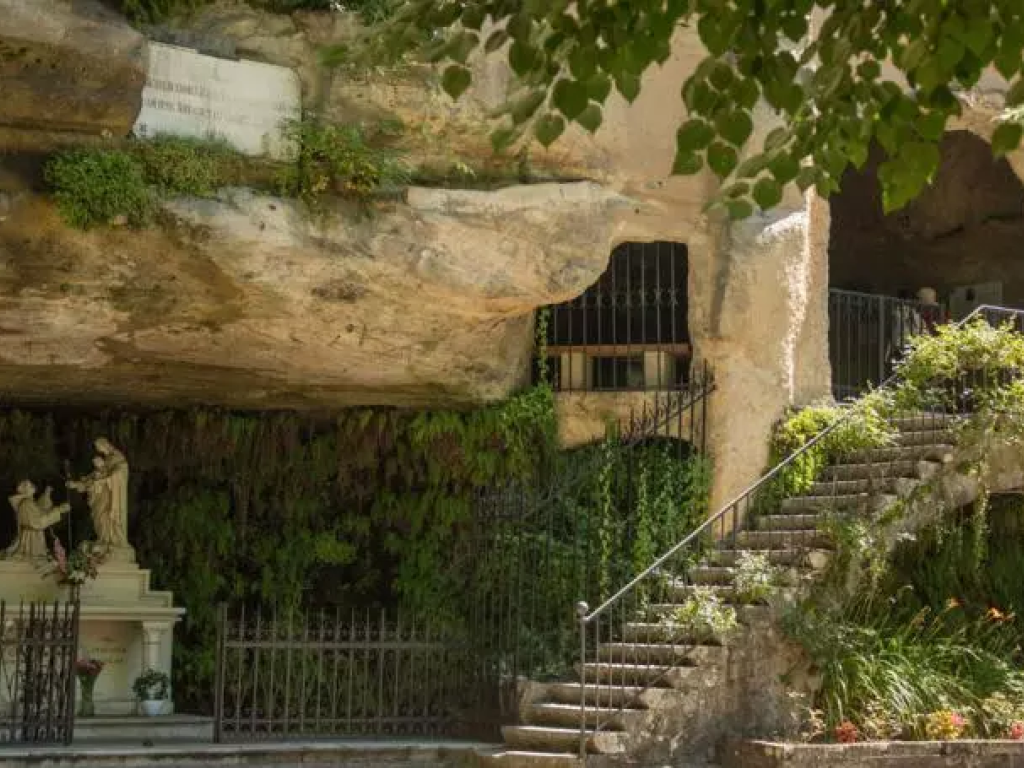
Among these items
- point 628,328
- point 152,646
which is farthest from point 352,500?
point 628,328

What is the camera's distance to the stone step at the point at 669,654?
15195 mm

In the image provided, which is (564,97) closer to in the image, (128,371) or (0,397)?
(128,371)

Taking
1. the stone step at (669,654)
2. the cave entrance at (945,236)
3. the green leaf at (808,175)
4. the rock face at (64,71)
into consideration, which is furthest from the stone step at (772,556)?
the green leaf at (808,175)

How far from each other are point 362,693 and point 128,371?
3637 millimetres

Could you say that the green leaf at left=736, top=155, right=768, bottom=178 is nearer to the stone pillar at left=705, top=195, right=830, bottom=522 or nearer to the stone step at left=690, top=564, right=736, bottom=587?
the stone step at left=690, top=564, right=736, bottom=587

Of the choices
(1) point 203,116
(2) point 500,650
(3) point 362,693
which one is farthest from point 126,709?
(1) point 203,116

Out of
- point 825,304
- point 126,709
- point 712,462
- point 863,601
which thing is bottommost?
point 126,709

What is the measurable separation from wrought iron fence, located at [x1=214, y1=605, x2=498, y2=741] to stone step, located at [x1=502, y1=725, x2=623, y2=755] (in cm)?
111

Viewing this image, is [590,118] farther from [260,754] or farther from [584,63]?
[260,754]

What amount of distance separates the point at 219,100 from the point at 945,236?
465 inches

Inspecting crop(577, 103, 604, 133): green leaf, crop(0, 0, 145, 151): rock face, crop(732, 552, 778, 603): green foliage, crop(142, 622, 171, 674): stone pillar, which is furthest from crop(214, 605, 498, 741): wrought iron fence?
crop(577, 103, 604, 133): green leaf

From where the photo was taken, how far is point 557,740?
48.1 feet

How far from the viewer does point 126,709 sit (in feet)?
54.8

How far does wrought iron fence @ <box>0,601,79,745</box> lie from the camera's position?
1465cm
